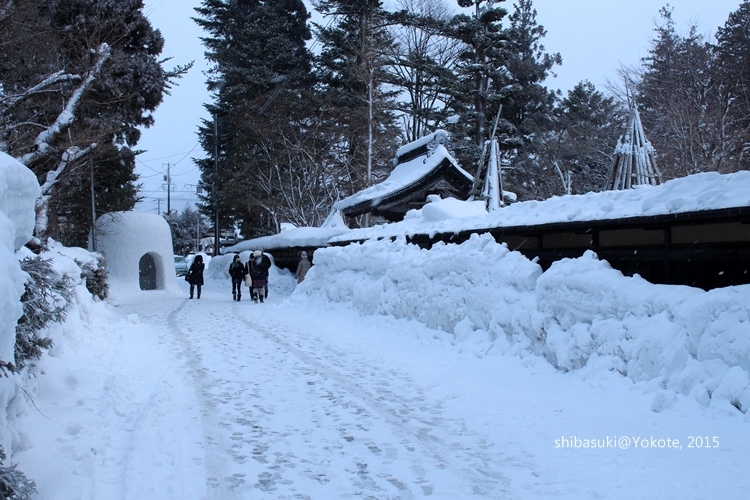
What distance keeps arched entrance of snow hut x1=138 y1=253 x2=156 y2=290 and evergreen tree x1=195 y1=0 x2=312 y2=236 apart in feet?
21.2

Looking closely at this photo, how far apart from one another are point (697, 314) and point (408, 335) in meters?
5.70

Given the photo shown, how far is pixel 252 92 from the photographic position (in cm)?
3559

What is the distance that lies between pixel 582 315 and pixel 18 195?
5.70 m

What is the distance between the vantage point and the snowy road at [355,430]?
4012mm

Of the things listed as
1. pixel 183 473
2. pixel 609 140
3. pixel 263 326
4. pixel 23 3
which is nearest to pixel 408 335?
pixel 263 326

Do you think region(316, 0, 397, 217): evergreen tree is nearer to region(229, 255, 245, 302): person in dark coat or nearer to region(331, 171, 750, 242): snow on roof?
region(229, 255, 245, 302): person in dark coat

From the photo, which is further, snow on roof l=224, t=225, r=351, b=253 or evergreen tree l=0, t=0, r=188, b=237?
snow on roof l=224, t=225, r=351, b=253

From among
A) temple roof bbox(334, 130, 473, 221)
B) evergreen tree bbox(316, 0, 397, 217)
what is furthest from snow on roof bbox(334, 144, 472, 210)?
evergreen tree bbox(316, 0, 397, 217)

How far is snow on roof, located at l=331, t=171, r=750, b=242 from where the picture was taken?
19.0ft

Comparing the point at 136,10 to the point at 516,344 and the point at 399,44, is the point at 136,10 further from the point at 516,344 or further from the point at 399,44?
the point at 516,344

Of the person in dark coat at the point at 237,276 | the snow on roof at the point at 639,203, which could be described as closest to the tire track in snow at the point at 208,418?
the snow on roof at the point at 639,203

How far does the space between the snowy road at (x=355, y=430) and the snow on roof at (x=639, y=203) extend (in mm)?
1962

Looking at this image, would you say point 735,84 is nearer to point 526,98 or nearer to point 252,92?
point 526,98

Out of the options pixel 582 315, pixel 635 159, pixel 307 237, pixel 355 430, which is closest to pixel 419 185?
pixel 307 237
